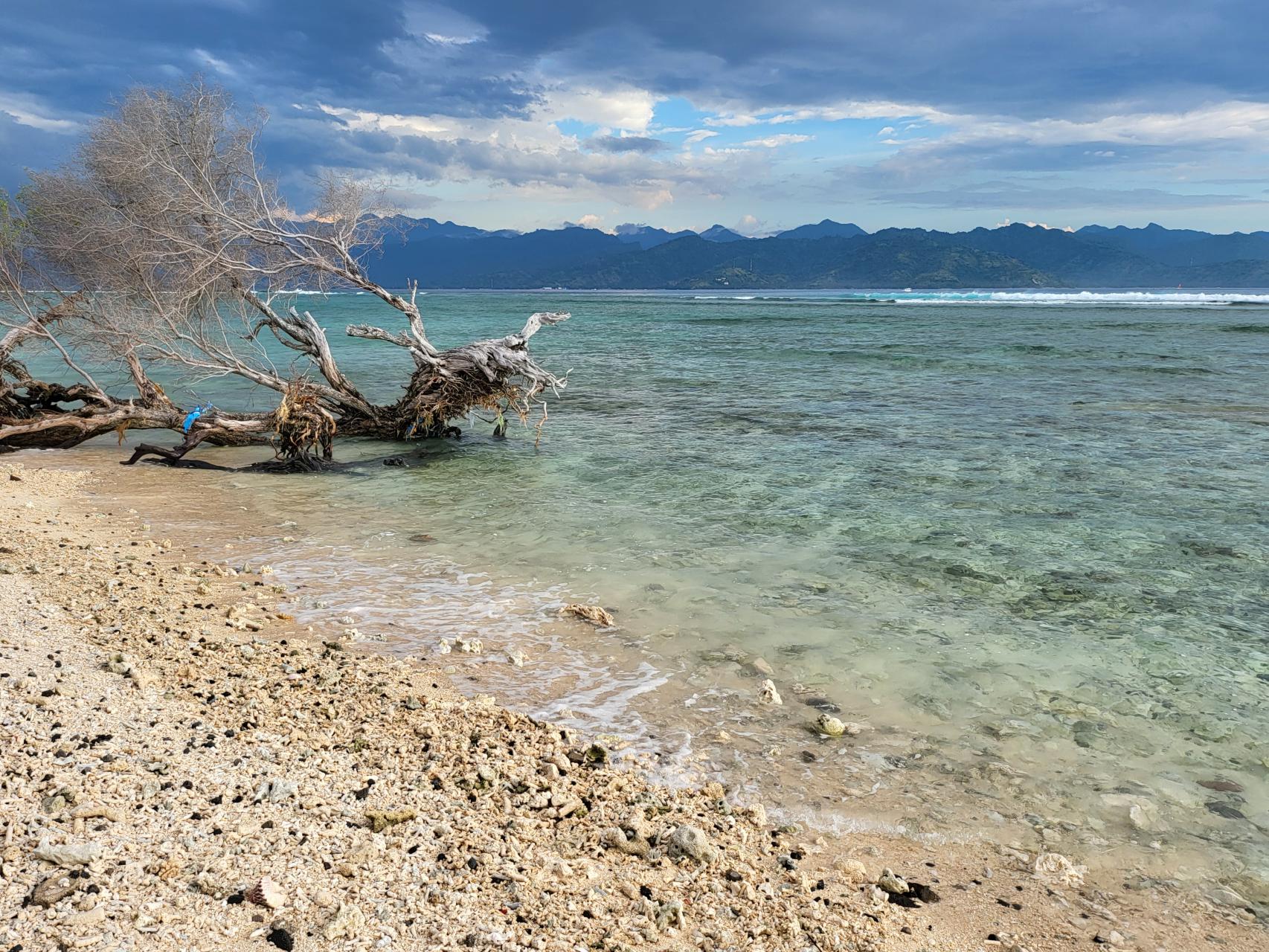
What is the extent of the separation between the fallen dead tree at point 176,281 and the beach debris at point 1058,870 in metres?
13.2

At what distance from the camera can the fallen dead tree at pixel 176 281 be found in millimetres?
15617

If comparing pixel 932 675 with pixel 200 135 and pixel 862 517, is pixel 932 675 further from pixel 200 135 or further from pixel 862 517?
pixel 200 135

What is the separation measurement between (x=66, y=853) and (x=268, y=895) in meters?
0.84

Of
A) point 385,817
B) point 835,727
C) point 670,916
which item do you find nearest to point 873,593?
point 835,727

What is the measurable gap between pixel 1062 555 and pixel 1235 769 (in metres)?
4.57

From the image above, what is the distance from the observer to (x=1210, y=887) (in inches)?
157

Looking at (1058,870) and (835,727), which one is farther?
(835,727)

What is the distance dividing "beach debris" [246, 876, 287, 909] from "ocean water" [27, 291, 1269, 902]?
7.54ft

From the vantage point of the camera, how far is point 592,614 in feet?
24.0

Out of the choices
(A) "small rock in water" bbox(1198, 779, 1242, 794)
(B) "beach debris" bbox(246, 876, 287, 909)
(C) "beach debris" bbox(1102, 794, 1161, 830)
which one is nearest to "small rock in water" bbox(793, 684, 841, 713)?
(C) "beach debris" bbox(1102, 794, 1161, 830)

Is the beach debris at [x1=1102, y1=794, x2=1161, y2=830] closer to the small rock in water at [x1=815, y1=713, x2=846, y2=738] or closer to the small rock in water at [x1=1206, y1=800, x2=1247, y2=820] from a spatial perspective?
the small rock in water at [x1=1206, y1=800, x2=1247, y2=820]

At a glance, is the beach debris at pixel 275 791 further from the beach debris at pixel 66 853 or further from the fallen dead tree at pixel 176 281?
the fallen dead tree at pixel 176 281

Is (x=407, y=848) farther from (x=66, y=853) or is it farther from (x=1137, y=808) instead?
(x=1137, y=808)

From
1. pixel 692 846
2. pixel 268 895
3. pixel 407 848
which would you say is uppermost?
pixel 268 895
